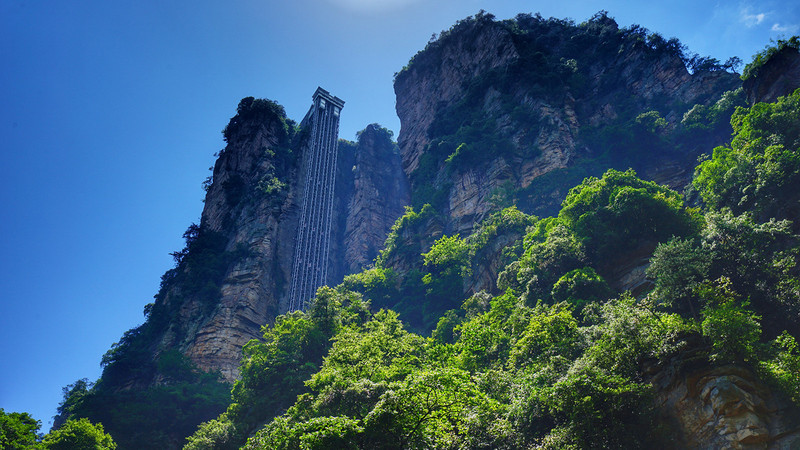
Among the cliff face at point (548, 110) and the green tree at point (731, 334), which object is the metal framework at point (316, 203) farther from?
the green tree at point (731, 334)

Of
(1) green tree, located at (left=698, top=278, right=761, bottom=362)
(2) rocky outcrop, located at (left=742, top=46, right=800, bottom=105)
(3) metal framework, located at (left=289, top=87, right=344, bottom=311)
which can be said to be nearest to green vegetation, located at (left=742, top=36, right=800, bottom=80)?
(2) rocky outcrop, located at (left=742, top=46, right=800, bottom=105)

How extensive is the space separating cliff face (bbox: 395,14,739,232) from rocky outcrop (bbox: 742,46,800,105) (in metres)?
8.09

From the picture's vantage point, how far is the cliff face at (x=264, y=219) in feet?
148

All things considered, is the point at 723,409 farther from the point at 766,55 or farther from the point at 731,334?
the point at 766,55

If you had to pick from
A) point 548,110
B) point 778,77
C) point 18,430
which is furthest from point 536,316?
point 548,110

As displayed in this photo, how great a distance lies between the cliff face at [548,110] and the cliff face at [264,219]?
11021 millimetres

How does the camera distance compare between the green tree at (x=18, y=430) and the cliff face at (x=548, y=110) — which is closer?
the green tree at (x=18, y=430)

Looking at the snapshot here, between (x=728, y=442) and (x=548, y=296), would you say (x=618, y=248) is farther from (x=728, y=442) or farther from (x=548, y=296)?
(x=728, y=442)

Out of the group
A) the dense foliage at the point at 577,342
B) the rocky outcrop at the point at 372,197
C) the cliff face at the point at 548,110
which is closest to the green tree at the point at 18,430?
the dense foliage at the point at 577,342

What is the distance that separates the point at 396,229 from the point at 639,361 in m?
39.5

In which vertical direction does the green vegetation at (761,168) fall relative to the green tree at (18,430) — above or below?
above

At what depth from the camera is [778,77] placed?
28219 millimetres

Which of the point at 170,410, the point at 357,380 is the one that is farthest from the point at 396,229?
the point at 357,380

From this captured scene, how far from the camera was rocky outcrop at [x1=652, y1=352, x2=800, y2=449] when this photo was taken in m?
12.0
